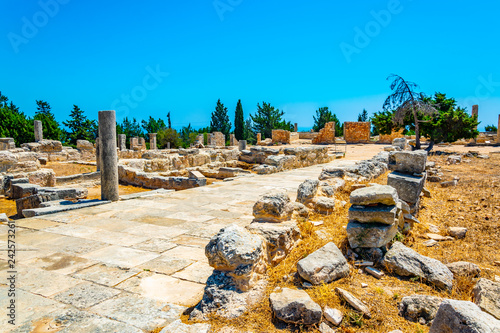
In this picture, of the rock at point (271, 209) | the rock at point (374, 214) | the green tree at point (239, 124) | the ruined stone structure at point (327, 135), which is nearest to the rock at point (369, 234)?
the rock at point (374, 214)

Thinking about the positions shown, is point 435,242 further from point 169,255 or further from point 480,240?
point 169,255

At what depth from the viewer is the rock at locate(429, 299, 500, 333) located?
1.81 m

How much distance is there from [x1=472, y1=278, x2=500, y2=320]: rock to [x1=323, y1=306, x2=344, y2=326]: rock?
1.09 m

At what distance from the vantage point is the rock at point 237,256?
2.63m

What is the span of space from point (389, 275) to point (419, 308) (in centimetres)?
69

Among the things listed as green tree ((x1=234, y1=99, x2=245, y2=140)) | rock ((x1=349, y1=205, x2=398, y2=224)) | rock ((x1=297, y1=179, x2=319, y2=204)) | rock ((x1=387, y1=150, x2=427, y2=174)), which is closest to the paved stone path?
rock ((x1=297, y1=179, x2=319, y2=204))

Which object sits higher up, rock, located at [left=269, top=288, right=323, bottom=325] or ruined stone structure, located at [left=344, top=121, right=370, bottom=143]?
ruined stone structure, located at [left=344, top=121, right=370, bottom=143]

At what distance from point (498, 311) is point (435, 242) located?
1.99 meters

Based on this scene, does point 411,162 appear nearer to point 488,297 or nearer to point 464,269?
point 464,269

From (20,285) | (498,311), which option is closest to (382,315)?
(498,311)

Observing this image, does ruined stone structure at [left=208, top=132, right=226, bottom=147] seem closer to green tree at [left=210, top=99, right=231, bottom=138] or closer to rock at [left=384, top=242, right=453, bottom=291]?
green tree at [left=210, top=99, right=231, bottom=138]

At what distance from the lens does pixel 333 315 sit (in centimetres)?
235

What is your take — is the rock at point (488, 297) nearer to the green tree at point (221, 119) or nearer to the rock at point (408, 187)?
the rock at point (408, 187)

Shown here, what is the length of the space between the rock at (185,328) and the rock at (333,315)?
885 millimetres
